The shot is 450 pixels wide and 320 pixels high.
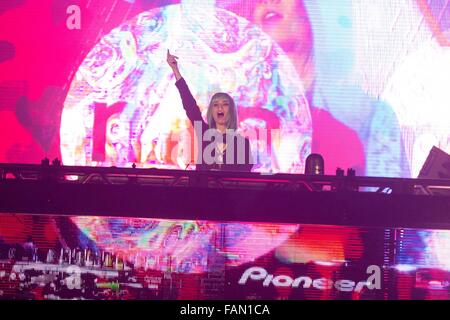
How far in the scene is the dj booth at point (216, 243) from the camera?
365 centimetres

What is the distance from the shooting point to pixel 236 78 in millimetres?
5426

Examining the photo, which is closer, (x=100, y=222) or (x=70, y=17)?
(x=100, y=222)

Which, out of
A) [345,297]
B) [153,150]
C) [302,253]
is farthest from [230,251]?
[153,150]

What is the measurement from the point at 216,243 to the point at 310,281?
21.0 inches

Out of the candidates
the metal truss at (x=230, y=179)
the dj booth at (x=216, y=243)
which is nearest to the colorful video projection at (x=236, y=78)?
the metal truss at (x=230, y=179)

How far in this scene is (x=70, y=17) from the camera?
5.46 meters

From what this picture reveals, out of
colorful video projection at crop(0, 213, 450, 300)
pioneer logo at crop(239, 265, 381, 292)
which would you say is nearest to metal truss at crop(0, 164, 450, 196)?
colorful video projection at crop(0, 213, 450, 300)

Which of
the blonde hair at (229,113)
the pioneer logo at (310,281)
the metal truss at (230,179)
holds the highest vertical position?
the blonde hair at (229,113)

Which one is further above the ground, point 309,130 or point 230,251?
point 309,130

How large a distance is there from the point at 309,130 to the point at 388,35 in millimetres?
954

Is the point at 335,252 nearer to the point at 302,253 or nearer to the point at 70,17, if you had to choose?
the point at 302,253

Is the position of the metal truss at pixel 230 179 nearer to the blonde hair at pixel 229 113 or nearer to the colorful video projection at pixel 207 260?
the colorful video projection at pixel 207 260
